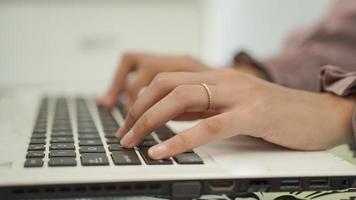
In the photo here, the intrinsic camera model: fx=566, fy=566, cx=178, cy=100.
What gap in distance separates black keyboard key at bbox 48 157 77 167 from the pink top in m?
0.41

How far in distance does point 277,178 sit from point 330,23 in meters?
0.51

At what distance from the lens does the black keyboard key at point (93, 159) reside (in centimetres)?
39

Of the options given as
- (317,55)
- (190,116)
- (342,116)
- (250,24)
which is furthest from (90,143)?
(250,24)

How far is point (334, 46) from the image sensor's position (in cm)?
80

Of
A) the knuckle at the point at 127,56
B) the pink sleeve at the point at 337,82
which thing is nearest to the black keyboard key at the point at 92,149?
the pink sleeve at the point at 337,82

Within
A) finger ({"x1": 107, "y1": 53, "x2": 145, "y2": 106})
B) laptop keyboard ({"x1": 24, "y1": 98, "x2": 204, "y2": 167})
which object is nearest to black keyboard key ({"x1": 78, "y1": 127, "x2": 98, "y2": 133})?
laptop keyboard ({"x1": 24, "y1": 98, "x2": 204, "y2": 167})

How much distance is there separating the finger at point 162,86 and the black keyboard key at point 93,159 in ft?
0.24

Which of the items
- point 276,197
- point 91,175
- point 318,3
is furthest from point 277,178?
point 318,3

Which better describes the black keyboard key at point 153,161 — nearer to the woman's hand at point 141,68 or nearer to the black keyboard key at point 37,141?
the black keyboard key at point 37,141

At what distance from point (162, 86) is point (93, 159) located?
104 mm

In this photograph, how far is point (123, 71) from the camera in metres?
0.77

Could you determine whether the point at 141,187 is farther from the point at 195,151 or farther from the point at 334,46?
the point at 334,46

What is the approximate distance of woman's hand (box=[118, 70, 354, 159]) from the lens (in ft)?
1.44

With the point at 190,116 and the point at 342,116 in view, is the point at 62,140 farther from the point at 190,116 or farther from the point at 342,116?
the point at 342,116
